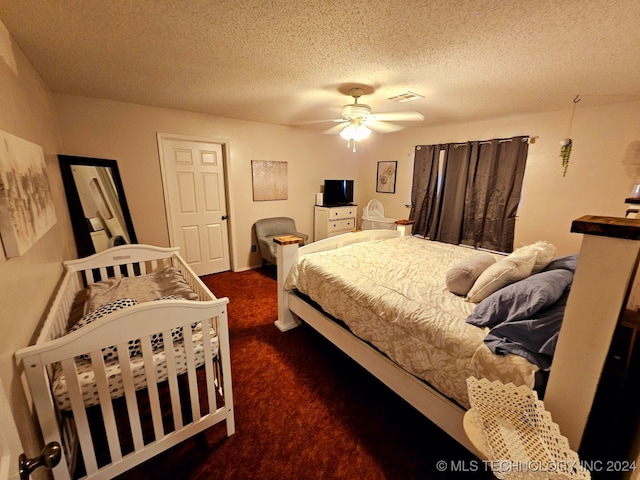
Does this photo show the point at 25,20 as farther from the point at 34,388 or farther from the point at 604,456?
the point at 604,456

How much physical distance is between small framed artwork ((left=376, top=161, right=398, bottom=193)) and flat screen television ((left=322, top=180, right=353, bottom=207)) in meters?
0.57

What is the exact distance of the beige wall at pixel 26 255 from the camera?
0.95 m

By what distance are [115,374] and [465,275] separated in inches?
81.8

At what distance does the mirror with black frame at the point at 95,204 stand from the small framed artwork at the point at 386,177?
13.2 feet

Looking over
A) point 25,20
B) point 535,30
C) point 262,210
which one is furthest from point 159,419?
point 262,210

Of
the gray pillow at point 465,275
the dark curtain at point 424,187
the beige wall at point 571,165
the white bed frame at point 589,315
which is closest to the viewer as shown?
the white bed frame at point 589,315

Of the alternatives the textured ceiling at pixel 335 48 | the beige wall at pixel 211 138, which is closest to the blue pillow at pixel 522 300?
the textured ceiling at pixel 335 48

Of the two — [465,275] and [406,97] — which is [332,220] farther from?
[465,275]

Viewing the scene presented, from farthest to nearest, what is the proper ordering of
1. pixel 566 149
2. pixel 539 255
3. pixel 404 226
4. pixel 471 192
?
pixel 471 192, pixel 404 226, pixel 566 149, pixel 539 255

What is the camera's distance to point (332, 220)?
477cm

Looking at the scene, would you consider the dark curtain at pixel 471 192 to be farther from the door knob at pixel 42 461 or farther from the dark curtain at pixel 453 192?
the door knob at pixel 42 461

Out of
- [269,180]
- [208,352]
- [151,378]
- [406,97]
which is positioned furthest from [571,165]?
[151,378]

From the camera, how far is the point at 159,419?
1336 mm

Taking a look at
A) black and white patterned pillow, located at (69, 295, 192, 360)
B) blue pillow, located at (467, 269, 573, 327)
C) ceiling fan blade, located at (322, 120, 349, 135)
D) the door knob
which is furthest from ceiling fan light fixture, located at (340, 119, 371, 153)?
the door knob
